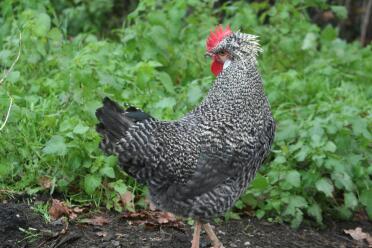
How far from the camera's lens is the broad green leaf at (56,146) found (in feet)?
19.5

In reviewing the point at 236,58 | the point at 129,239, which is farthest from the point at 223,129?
the point at 129,239

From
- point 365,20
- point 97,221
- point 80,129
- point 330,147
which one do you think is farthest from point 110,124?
point 365,20

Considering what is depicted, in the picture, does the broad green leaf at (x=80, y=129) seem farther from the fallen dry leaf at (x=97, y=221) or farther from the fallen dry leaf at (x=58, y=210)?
the fallen dry leaf at (x=97, y=221)

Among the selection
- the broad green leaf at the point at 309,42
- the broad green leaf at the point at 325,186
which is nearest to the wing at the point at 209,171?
the broad green leaf at the point at 325,186

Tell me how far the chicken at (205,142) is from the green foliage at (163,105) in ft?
3.01

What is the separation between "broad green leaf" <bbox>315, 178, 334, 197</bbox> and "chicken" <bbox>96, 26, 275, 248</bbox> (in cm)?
95

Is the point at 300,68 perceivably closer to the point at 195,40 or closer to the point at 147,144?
the point at 195,40

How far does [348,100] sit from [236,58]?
2109 millimetres

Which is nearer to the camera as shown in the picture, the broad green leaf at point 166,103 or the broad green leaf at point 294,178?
the broad green leaf at point 294,178

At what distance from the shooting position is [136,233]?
5.89m

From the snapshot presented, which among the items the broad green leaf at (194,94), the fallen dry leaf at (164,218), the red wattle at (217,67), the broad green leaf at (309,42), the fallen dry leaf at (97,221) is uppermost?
the broad green leaf at (309,42)

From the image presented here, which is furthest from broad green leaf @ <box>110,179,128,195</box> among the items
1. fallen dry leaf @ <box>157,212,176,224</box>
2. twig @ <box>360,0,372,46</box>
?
twig @ <box>360,0,372,46</box>

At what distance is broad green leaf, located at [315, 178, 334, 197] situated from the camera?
20.3 feet

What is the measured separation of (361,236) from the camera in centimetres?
646
